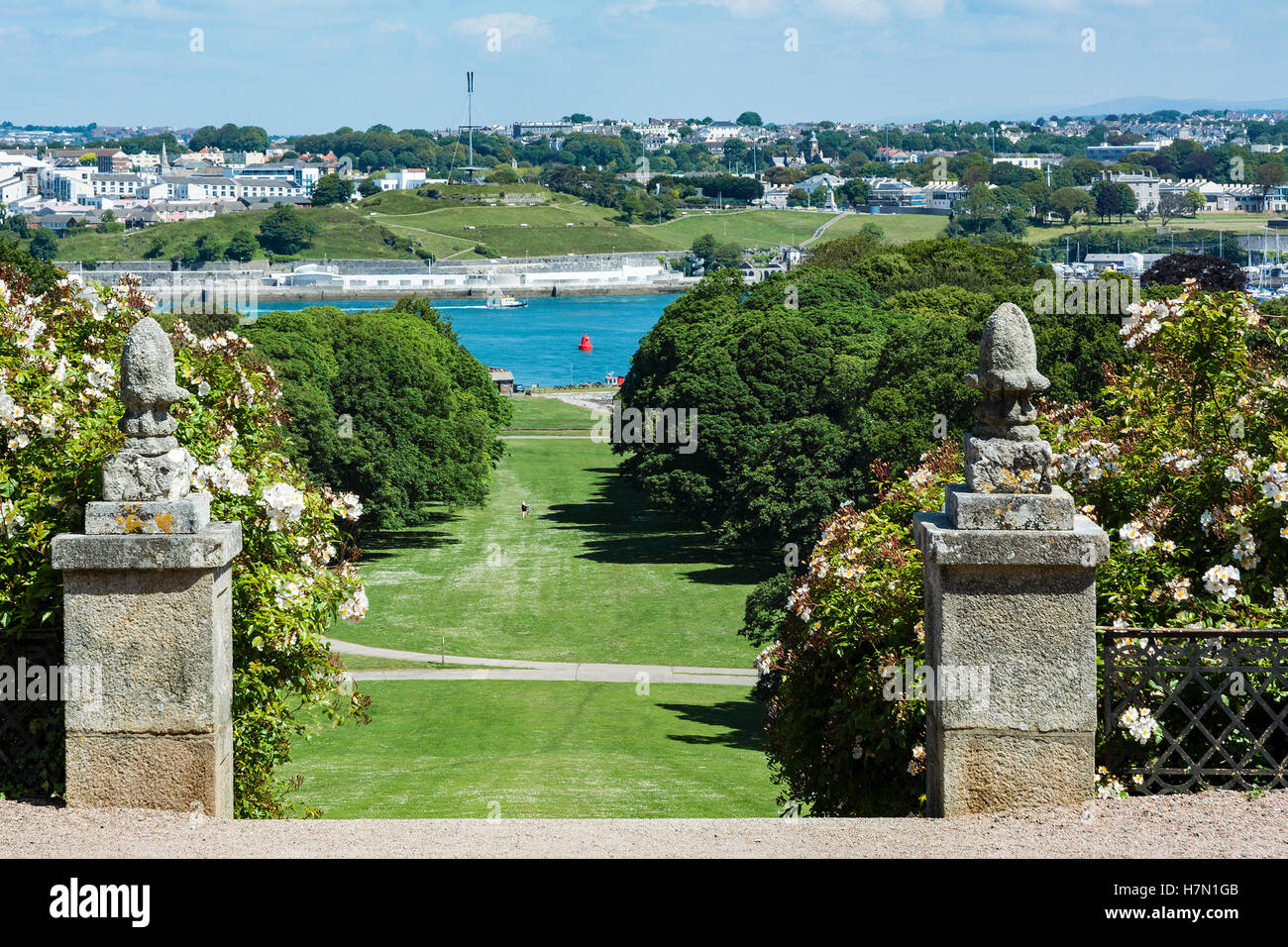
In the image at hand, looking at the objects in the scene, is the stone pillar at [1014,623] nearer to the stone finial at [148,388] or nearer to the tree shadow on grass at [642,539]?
the stone finial at [148,388]

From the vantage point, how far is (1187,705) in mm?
9406

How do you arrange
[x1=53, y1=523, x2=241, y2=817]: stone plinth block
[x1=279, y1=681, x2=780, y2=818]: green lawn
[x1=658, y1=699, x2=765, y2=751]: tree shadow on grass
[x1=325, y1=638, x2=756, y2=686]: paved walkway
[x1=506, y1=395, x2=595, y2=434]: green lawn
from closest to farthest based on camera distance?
[x1=53, y1=523, x2=241, y2=817]: stone plinth block, [x1=279, y1=681, x2=780, y2=818]: green lawn, [x1=658, y1=699, x2=765, y2=751]: tree shadow on grass, [x1=325, y1=638, x2=756, y2=686]: paved walkway, [x1=506, y1=395, x2=595, y2=434]: green lawn

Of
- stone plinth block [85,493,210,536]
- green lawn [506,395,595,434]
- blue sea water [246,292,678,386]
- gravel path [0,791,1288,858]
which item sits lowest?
green lawn [506,395,595,434]

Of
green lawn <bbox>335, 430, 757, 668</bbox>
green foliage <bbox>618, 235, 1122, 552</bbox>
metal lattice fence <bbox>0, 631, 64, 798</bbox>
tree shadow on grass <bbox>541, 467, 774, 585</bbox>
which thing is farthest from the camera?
tree shadow on grass <bbox>541, 467, 774, 585</bbox>

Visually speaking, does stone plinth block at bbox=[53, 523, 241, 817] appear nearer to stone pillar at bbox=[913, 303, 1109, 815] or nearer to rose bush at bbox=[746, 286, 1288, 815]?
stone pillar at bbox=[913, 303, 1109, 815]

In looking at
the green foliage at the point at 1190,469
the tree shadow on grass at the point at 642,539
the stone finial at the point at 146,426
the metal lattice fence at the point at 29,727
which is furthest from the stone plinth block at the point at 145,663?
the tree shadow on grass at the point at 642,539

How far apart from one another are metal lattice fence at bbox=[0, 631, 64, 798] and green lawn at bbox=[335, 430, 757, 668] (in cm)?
3219

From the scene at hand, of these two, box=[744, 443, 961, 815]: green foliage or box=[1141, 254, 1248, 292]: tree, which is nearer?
box=[744, 443, 961, 815]: green foliage

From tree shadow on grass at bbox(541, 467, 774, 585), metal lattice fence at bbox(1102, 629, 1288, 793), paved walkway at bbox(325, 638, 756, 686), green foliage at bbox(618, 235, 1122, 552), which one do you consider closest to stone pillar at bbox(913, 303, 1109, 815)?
metal lattice fence at bbox(1102, 629, 1288, 793)

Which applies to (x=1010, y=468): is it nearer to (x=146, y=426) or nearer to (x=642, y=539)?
(x=146, y=426)

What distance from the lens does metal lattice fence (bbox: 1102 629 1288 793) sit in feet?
29.6

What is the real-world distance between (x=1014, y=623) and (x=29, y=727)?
5854 millimetres

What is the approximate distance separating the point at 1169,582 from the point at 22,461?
7.41 meters
